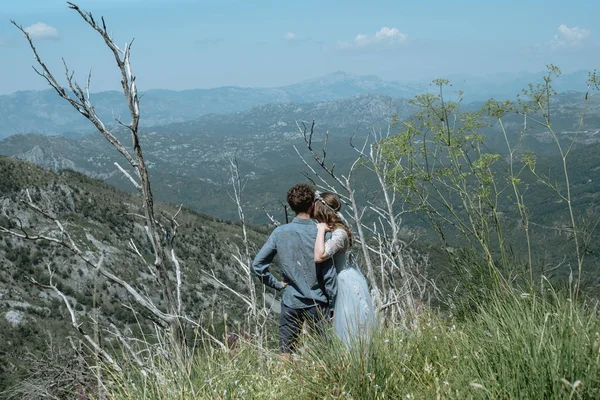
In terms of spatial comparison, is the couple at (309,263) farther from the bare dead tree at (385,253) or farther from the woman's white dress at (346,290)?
the bare dead tree at (385,253)

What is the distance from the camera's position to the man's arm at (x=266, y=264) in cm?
412

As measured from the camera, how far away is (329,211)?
12.9ft

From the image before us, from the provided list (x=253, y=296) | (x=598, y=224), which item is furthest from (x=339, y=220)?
(x=598, y=224)

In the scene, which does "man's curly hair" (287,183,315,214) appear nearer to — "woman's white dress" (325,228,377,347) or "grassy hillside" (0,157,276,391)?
"woman's white dress" (325,228,377,347)

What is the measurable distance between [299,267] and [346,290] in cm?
68

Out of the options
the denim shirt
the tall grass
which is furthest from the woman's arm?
the tall grass

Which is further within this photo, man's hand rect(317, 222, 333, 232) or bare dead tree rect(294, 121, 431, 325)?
man's hand rect(317, 222, 333, 232)

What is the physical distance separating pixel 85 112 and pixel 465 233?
7.58 feet

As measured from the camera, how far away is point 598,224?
3357 mm

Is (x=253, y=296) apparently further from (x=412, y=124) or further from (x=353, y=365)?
(x=412, y=124)

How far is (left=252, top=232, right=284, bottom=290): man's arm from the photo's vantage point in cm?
412

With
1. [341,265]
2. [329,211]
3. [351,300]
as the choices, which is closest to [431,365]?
[351,300]

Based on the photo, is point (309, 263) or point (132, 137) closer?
point (132, 137)

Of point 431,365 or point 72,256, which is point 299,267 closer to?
point 431,365
